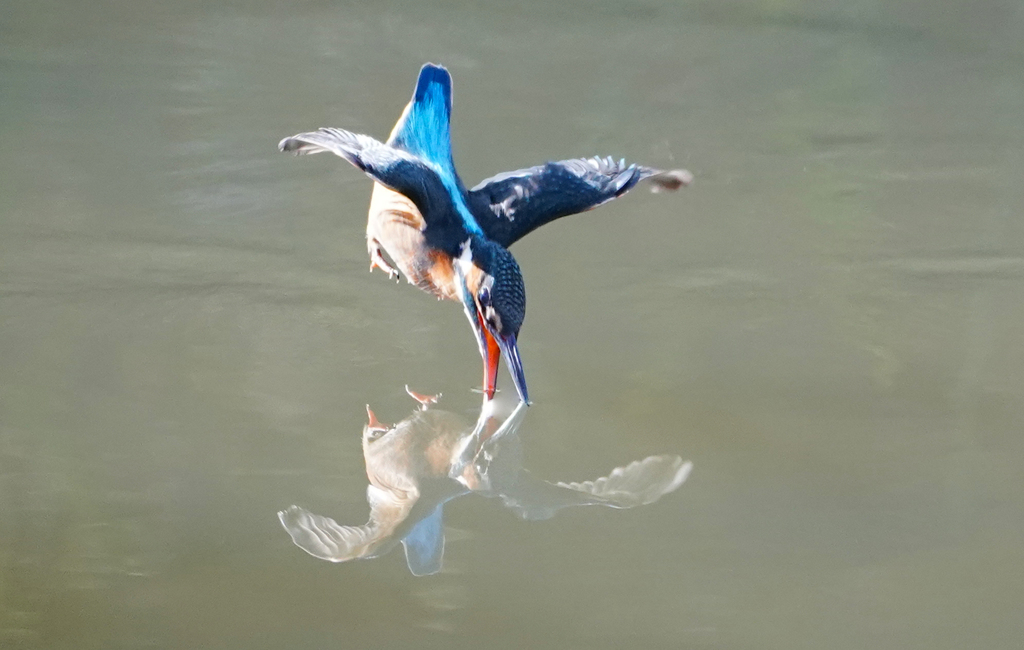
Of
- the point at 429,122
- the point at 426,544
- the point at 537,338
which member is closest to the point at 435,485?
the point at 426,544

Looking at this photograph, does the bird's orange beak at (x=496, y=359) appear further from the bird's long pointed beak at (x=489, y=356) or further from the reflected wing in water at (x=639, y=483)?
the reflected wing in water at (x=639, y=483)

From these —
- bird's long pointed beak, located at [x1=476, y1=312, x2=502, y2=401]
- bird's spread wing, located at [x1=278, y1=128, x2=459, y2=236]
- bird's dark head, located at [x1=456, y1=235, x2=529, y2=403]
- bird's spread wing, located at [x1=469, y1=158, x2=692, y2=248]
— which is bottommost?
bird's long pointed beak, located at [x1=476, y1=312, x2=502, y2=401]

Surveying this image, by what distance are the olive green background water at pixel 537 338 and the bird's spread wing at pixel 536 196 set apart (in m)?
0.27

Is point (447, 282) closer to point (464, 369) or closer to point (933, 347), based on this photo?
point (464, 369)

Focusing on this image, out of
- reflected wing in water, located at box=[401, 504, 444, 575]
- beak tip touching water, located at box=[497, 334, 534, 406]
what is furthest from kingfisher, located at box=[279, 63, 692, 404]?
reflected wing in water, located at box=[401, 504, 444, 575]

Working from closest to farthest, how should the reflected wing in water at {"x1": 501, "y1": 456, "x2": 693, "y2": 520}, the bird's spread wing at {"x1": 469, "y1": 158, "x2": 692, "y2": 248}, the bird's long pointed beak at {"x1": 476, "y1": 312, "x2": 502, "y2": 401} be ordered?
the reflected wing in water at {"x1": 501, "y1": 456, "x2": 693, "y2": 520}
the bird's long pointed beak at {"x1": 476, "y1": 312, "x2": 502, "y2": 401}
the bird's spread wing at {"x1": 469, "y1": 158, "x2": 692, "y2": 248}

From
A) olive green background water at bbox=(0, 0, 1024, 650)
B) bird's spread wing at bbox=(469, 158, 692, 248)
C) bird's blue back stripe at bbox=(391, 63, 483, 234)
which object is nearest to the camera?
olive green background water at bbox=(0, 0, 1024, 650)

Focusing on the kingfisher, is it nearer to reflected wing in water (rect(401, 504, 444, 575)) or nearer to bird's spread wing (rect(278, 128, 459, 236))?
bird's spread wing (rect(278, 128, 459, 236))

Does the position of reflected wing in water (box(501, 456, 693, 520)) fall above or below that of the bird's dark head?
below

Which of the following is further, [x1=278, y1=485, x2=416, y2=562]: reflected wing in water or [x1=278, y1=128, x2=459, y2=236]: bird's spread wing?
[x1=278, y1=128, x2=459, y2=236]: bird's spread wing

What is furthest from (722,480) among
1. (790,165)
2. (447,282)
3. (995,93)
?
(995,93)

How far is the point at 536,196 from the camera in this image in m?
2.38

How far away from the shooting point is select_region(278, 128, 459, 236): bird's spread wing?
86.2 inches

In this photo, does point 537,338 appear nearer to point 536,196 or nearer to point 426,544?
point 536,196
